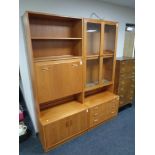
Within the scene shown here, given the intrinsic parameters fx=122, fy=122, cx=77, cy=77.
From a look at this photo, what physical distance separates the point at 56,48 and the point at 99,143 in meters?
1.76

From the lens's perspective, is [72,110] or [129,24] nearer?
[72,110]

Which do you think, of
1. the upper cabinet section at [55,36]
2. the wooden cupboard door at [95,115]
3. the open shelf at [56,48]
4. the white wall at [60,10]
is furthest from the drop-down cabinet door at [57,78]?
the wooden cupboard door at [95,115]

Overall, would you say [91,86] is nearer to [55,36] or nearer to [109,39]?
[109,39]

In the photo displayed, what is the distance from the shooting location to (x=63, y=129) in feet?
6.48

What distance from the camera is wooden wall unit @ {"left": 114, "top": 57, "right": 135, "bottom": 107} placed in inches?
105

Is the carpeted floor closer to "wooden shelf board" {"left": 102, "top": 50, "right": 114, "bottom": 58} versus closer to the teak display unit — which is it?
the teak display unit

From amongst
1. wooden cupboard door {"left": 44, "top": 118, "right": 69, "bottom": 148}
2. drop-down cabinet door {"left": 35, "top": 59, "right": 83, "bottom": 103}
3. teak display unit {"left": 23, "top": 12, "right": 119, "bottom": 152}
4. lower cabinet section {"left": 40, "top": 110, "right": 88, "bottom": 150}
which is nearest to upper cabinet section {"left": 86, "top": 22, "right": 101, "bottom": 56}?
teak display unit {"left": 23, "top": 12, "right": 119, "bottom": 152}

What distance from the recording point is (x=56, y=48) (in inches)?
80.6

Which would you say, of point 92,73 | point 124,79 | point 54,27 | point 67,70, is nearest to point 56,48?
point 54,27

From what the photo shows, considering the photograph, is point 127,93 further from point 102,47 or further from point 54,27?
point 54,27

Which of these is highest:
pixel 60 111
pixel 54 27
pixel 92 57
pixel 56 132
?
pixel 54 27

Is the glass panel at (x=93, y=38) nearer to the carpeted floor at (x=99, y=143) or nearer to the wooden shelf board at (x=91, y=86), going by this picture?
the wooden shelf board at (x=91, y=86)

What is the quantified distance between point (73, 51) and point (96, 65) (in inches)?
21.6
